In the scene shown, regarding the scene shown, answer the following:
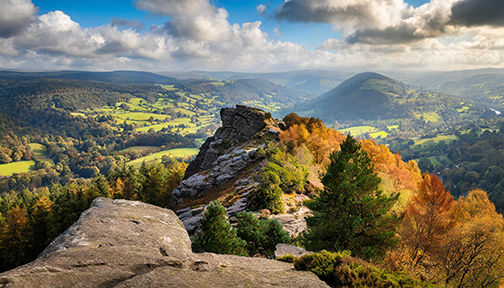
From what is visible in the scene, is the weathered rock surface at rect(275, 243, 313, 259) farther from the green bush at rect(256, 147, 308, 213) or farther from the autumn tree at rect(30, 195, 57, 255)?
the autumn tree at rect(30, 195, 57, 255)

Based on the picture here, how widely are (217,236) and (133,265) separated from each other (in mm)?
8203

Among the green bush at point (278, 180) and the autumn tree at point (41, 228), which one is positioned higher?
the green bush at point (278, 180)

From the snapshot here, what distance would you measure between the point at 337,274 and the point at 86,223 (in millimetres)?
14530

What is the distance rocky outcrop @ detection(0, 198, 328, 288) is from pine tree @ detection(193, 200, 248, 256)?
270 cm

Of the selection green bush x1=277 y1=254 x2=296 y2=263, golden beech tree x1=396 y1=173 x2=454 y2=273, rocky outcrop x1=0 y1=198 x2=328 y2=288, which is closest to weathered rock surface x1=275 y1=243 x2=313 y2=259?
green bush x1=277 y1=254 x2=296 y2=263

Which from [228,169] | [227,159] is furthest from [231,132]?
[228,169]

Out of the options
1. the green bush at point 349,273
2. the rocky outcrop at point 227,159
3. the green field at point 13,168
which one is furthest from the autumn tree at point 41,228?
the green field at point 13,168

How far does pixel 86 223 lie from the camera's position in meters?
14.2

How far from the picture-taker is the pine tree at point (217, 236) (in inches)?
697

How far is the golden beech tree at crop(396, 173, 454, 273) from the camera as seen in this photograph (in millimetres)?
21422

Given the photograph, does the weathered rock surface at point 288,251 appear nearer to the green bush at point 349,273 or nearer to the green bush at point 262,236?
the green bush at point 262,236

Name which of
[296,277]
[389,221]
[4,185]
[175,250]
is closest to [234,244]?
[175,250]

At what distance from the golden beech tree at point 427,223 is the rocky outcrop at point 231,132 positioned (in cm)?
4462

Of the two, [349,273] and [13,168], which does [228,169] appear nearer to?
[349,273]
